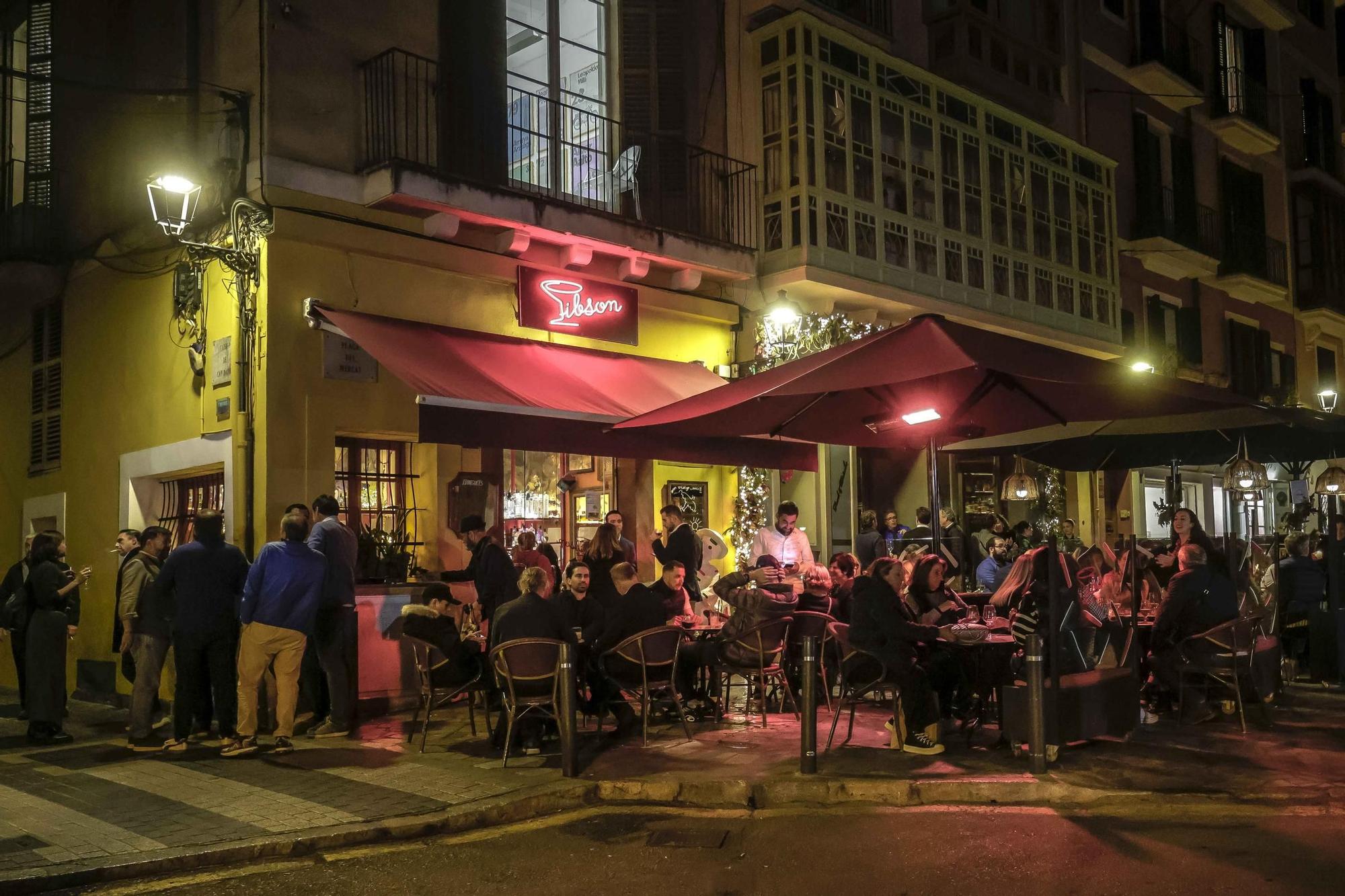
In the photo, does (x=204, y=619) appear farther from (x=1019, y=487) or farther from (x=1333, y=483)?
(x=1333, y=483)

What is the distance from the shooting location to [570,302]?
1314cm

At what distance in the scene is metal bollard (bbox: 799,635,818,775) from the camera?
299 inches

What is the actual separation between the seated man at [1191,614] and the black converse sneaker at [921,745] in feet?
7.60

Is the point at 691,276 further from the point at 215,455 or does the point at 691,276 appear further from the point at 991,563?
the point at 215,455

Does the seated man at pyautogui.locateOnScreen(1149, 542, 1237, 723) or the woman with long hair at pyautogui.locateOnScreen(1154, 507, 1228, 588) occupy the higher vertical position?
the woman with long hair at pyautogui.locateOnScreen(1154, 507, 1228, 588)

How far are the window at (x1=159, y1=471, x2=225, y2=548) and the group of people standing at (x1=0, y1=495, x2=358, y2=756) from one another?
173 cm

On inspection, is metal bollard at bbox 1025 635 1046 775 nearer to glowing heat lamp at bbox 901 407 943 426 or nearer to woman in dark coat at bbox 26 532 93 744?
glowing heat lamp at bbox 901 407 943 426

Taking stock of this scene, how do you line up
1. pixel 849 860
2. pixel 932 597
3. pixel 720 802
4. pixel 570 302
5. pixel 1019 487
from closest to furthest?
pixel 849 860 < pixel 720 802 < pixel 932 597 < pixel 1019 487 < pixel 570 302

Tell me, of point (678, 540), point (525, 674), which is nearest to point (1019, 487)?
point (678, 540)

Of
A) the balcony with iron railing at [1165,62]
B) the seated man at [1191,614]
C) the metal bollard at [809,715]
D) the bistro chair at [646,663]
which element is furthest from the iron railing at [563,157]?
the balcony with iron railing at [1165,62]

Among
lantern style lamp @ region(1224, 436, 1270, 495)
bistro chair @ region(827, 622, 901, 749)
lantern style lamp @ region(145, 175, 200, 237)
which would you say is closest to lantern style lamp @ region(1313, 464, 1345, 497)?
lantern style lamp @ region(1224, 436, 1270, 495)

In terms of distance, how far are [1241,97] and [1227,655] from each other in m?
19.8

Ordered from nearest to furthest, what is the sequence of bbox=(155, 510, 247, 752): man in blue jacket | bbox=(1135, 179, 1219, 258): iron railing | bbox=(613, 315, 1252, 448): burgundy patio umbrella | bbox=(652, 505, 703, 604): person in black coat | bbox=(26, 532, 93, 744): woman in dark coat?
1. bbox=(613, 315, 1252, 448): burgundy patio umbrella
2. bbox=(155, 510, 247, 752): man in blue jacket
3. bbox=(26, 532, 93, 744): woman in dark coat
4. bbox=(652, 505, 703, 604): person in black coat
5. bbox=(1135, 179, 1219, 258): iron railing

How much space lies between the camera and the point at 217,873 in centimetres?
601
